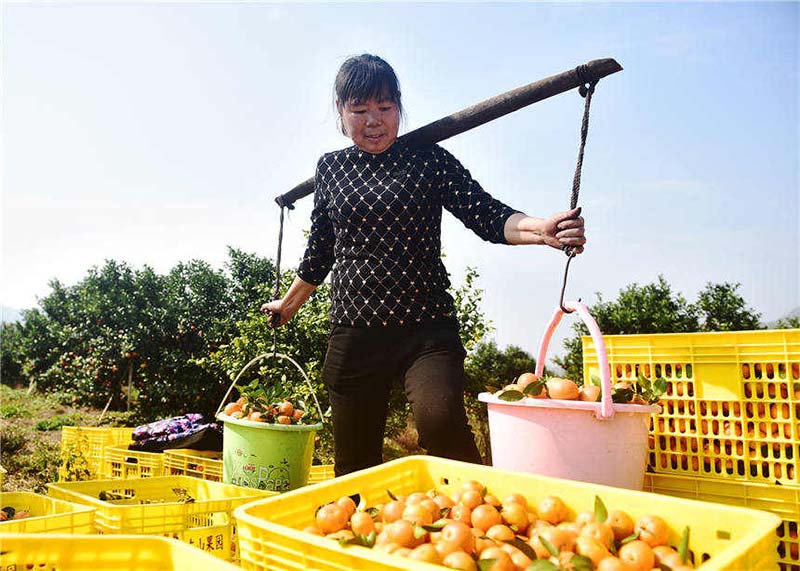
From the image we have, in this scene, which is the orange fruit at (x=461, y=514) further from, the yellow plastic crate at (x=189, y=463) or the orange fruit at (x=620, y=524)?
the yellow plastic crate at (x=189, y=463)

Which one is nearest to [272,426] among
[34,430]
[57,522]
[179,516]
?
[179,516]

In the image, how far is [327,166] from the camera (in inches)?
111

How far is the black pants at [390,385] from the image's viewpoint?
7.41 ft

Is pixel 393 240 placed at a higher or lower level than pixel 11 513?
higher

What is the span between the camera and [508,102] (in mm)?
2588

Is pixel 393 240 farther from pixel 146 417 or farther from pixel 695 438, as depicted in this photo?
pixel 146 417

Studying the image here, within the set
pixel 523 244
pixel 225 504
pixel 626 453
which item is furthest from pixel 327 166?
pixel 626 453

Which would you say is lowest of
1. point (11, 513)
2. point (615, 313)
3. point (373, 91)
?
point (11, 513)

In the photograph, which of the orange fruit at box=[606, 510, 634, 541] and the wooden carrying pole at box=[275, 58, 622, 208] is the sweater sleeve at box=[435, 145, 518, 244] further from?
the orange fruit at box=[606, 510, 634, 541]

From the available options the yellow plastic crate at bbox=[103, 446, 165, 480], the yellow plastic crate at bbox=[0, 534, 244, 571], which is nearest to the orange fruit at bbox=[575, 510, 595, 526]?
the yellow plastic crate at bbox=[0, 534, 244, 571]

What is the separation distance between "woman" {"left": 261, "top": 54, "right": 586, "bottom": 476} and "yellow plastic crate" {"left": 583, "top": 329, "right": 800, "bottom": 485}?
638 mm

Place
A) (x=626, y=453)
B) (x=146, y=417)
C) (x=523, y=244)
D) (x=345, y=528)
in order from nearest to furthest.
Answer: (x=345, y=528)
(x=626, y=453)
(x=523, y=244)
(x=146, y=417)

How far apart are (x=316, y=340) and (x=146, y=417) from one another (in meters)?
5.03

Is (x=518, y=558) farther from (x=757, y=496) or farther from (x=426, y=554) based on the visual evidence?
(x=757, y=496)
